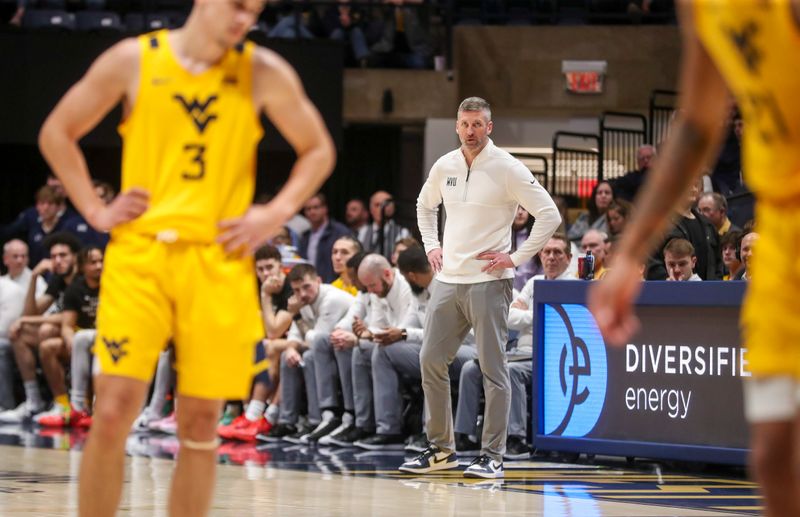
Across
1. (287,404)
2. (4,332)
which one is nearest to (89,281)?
(4,332)

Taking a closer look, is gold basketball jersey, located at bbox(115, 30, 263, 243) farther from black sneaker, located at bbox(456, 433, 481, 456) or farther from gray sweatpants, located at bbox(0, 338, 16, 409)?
gray sweatpants, located at bbox(0, 338, 16, 409)

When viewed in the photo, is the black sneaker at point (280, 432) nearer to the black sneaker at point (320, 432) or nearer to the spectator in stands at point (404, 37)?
the black sneaker at point (320, 432)

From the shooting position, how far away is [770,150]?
2895mm

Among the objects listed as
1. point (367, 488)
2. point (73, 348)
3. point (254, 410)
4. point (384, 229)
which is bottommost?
point (367, 488)

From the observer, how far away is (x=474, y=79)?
18125 mm

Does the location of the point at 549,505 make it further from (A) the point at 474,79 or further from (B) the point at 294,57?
(A) the point at 474,79

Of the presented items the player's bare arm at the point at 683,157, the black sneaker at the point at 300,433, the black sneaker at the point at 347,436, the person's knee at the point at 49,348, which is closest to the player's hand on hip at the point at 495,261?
the black sneaker at the point at 347,436

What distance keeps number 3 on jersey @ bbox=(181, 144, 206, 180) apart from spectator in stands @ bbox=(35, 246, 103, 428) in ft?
27.1

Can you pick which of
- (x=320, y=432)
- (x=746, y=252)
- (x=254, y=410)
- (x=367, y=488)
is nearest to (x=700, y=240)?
(x=746, y=252)

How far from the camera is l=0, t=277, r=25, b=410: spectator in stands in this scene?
12.7 m

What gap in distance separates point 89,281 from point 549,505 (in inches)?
256

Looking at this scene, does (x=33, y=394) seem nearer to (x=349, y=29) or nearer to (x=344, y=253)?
(x=344, y=253)

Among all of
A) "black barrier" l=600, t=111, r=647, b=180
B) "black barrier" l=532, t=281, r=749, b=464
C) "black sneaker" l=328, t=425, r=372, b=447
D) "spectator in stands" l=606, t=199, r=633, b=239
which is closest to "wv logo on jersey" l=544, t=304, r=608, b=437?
"black barrier" l=532, t=281, r=749, b=464

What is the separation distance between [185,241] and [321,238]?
9757 millimetres
